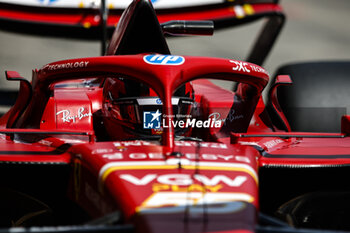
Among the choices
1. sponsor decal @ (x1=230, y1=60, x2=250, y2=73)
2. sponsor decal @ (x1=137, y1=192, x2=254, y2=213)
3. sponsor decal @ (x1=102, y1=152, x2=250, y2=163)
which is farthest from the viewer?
sponsor decal @ (x1=230, y1=60, x2=250, y2=73)

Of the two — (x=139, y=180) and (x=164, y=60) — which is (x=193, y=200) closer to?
(x=139, y=180)

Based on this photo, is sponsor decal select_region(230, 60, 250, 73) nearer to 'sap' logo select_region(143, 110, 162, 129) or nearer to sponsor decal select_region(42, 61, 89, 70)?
'sap' logo select_region(143, 110, 162, 129)

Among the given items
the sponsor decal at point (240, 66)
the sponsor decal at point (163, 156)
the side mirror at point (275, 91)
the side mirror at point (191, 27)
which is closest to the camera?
the sponsor decal at point (163, 156)

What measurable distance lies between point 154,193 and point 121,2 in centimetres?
498

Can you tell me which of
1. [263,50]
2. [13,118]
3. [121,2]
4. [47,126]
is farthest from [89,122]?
[121,2]

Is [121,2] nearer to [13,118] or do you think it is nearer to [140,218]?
[13,118]

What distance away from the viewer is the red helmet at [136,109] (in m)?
1.58

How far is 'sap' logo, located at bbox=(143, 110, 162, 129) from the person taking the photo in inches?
62.1

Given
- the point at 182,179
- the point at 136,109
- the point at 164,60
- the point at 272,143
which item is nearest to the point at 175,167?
the point at 182,179

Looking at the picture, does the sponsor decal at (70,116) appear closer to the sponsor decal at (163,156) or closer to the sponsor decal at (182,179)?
the sponsor decal at (163,156)

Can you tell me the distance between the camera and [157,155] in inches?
44.1

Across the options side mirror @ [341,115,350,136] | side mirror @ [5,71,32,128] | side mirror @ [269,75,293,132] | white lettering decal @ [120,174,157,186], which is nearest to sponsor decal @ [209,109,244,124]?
side mirror @ [269,75,293,132]

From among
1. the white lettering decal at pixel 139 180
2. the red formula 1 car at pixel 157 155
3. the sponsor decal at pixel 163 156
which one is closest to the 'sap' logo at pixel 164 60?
the red formula 1 car at pixel 157 155

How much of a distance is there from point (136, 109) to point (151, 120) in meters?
0.07
